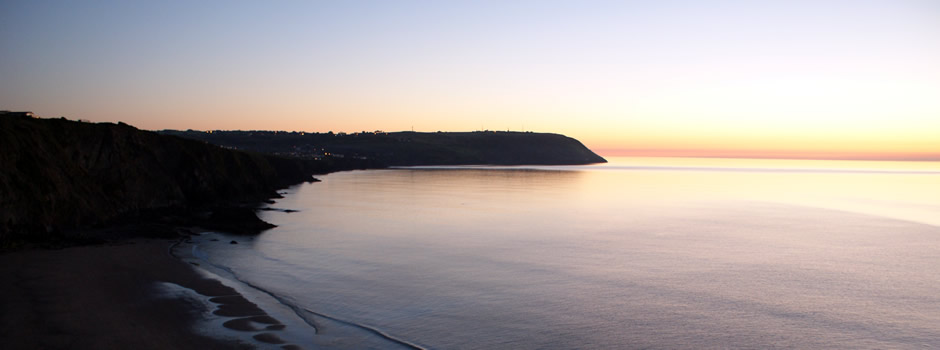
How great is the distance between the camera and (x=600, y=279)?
65.1 feet

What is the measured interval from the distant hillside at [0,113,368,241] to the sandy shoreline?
12.2 ft

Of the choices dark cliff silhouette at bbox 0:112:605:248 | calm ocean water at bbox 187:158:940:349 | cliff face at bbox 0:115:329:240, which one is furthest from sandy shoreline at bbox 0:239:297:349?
cliff face at bbox 0:115:329:240

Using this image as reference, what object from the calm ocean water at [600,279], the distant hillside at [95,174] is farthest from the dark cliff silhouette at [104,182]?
the calm ocean water at [600,279]

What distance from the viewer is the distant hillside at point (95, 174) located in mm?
21328

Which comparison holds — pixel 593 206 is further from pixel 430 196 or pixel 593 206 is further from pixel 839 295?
pixel 839 295

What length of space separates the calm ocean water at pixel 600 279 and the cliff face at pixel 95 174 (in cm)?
595

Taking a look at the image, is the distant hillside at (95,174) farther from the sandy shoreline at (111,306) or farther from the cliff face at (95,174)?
the sandy shoreline at (111,306)

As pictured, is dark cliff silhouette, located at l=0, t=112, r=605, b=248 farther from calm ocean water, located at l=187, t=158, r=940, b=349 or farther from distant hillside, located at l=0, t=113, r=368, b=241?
calm ocean water, located at l=187, t=158, r=940, b=349

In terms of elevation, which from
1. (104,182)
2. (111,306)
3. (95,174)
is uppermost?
(95,174)

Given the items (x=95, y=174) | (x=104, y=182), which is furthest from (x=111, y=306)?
(x=95, y=174)

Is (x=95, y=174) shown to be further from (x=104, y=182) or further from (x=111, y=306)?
(x=111, y=306)

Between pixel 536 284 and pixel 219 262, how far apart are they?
1173cm

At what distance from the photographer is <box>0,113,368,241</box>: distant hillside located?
70.0 ft

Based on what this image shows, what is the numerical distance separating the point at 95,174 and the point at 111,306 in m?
20.4
